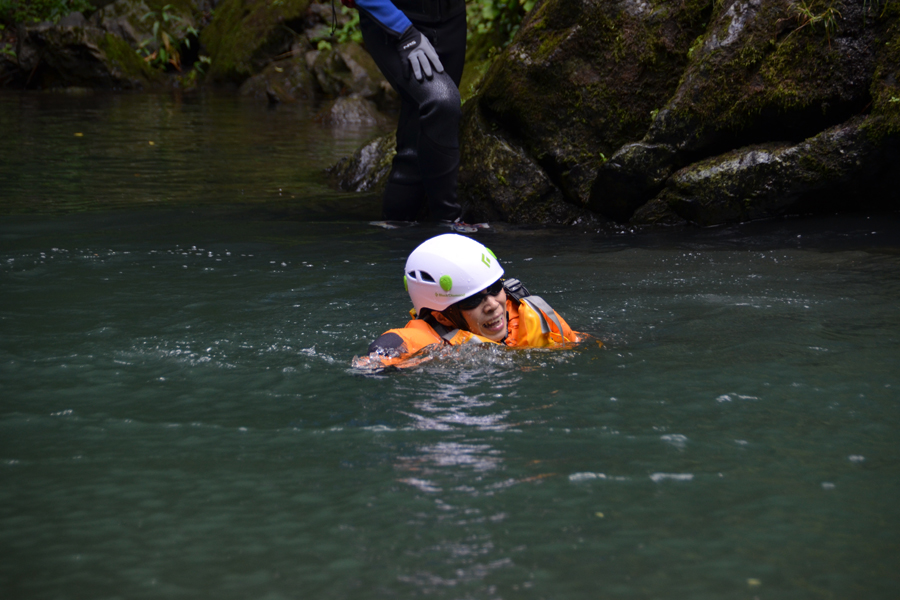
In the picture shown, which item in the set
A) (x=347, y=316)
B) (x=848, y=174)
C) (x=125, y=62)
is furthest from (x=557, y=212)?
(x=125, y=62)

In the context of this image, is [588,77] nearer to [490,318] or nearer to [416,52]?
[416,52]

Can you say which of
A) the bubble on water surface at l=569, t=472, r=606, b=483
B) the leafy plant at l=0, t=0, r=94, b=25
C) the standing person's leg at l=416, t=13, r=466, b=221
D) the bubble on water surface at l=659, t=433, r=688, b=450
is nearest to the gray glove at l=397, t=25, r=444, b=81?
the standing person's leg at l=416, t=13, r=466, b=221

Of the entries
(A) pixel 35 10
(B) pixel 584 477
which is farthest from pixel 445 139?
(A) pixel 35 10

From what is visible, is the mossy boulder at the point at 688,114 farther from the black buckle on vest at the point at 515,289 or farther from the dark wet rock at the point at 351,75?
the dark wet rock at the point at 351,75

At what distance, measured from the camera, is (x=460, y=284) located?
4488 millimetres

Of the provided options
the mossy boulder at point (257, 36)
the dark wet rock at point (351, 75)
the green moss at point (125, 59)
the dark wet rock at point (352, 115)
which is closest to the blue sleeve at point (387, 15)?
the dark wet rock at point (352, 115)

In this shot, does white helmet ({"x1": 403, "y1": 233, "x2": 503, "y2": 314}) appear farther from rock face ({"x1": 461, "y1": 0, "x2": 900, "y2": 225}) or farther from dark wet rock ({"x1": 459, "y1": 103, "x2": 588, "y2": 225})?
dark wet rock ({"x1": 459, "y1": 103, "x2": 588, "y2": 225})

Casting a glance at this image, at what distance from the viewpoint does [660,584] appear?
237cm

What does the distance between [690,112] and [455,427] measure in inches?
186

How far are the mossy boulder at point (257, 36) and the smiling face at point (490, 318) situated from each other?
2320cm

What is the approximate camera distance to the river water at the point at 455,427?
8.16 feet

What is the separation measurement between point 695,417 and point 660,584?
49.6 inches

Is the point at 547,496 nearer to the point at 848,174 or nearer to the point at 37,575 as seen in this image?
the point at 37,575

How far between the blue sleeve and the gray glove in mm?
63
